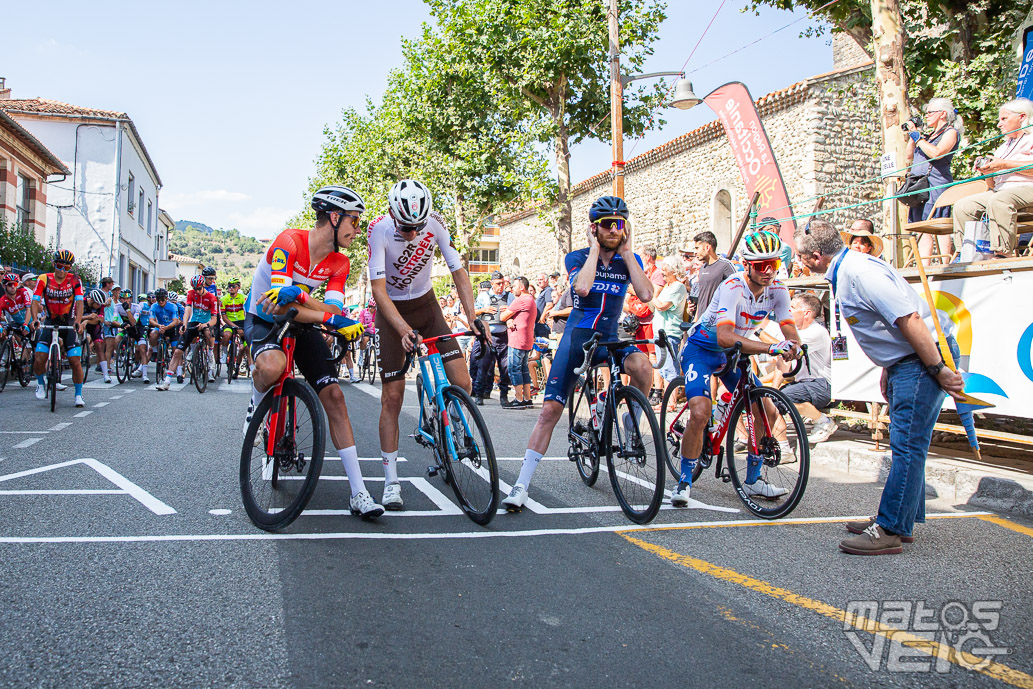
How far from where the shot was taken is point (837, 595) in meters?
3.58

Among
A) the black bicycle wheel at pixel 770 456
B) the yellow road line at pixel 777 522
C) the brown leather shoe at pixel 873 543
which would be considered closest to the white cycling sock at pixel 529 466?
the yellow road line at pixel 777 522

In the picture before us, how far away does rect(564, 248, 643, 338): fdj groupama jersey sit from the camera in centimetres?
514

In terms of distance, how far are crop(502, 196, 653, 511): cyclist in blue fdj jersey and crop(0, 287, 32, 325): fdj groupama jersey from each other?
12.0 m

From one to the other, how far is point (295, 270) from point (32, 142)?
30103mm

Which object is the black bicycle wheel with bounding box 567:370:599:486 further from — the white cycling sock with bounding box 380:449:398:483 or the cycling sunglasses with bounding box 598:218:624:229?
the white cycling sock with bounding box 380:449:398:483

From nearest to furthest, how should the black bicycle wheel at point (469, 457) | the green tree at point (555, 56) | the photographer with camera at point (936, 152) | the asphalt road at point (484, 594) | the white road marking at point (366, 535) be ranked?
the asphalt road at point (484, 594), the white road marking at point (366, 535), the black bicycle wheel at point (469, 457), the photographer with camera at point (936, 152), the green tree at point (555, 56)

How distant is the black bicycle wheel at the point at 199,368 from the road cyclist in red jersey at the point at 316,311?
8.75 m

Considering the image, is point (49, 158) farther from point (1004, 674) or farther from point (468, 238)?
point (1004, 674)

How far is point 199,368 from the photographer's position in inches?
511

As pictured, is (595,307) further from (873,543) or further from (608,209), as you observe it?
(873,543)

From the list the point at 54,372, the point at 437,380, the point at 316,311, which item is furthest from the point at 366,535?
the point at 54,372

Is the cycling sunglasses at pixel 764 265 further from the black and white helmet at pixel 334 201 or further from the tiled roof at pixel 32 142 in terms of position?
the tiled roof at pixel 32 142

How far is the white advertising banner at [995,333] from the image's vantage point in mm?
6102

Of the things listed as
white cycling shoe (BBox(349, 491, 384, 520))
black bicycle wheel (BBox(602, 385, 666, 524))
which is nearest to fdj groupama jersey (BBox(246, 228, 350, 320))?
white cycling shoe (BBox(349, 491, 384, 520))
